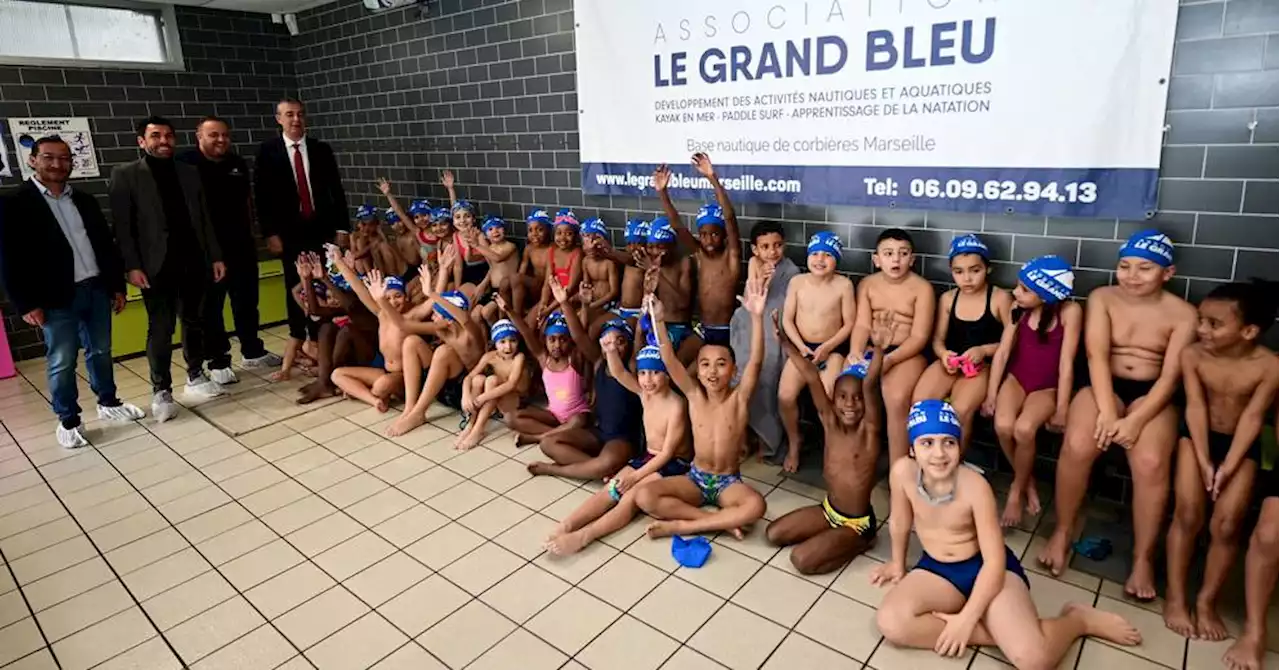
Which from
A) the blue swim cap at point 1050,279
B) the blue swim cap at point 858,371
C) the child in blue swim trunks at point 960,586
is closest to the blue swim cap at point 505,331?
the blue swim cap at point 858,371

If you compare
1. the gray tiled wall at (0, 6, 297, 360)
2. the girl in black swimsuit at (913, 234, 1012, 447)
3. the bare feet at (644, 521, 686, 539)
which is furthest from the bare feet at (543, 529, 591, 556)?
the gray tiled wall at (0, 6, 297, 360)

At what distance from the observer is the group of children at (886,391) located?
273 cm

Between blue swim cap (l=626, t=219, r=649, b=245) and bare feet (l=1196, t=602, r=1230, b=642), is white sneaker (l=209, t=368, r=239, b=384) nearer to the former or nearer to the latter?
blue swim cap (l=626, t=219, r=649, b=245)

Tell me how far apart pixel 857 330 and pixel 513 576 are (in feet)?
7.17

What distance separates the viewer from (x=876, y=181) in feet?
13.8

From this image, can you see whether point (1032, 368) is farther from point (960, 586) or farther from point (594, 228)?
point (594, 228)

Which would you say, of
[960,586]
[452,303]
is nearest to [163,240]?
[452,303]

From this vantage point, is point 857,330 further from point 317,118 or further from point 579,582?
point 317,118

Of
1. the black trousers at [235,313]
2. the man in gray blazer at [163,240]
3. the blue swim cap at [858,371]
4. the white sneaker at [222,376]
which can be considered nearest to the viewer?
the blue swim cap at [858,371]

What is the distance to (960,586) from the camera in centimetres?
273

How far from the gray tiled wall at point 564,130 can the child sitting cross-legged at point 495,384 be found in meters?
1.47

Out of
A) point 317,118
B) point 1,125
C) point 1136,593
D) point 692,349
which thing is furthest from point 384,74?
point 1136,593

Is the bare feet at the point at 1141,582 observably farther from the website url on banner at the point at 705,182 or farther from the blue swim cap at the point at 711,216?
the blue swim cap at the point at 711,216

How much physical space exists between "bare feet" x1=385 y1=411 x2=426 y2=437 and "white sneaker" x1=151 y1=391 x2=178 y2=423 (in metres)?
1.71
